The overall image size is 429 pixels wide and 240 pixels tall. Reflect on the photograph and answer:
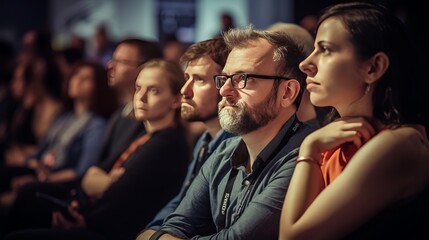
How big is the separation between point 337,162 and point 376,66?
301mm

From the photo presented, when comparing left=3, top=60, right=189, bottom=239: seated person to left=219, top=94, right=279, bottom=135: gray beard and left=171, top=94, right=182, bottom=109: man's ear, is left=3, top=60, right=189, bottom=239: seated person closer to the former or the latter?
left=171, top=94, right=182, bottom=109: man's ear

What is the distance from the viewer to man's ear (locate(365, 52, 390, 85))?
193 centimetres

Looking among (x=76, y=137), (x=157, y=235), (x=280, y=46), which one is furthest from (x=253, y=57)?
(x=76, y=137)

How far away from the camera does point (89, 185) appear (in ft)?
12.2

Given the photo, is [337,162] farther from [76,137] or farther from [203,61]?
[76,137]

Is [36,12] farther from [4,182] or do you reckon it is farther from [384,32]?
[384,32]

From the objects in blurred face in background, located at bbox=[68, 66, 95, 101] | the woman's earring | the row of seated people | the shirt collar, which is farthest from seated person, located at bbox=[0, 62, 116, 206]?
the woman's earring

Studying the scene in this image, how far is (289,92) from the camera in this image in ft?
7.66

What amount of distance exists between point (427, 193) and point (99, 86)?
10.4 feet

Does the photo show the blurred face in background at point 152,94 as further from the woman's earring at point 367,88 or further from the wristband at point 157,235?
the woman's earring at point 367,88

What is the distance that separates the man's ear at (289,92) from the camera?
2.32 metres

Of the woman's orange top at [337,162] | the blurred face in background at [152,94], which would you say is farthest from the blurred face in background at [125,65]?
the woman's orange top at [337,162]

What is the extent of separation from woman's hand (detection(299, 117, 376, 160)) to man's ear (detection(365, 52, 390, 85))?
0.12 m

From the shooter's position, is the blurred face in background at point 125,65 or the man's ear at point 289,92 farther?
the blurred face in background at point 125,65
